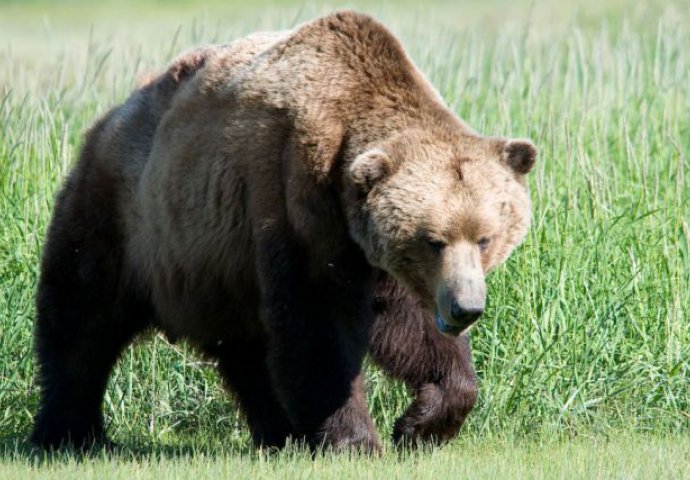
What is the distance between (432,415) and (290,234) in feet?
3.91

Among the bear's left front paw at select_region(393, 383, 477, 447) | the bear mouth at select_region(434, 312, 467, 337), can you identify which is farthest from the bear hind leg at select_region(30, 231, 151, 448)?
the bear mouth at select_region(434, 312, 467, 337)

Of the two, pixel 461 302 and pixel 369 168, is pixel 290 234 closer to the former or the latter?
pixel 369 168

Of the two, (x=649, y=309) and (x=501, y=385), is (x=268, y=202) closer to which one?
(x=501, y=385)

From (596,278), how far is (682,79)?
3544 millimetres

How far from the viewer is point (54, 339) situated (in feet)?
23.7

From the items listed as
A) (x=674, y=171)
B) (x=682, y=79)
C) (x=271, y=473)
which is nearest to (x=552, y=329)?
(x=674, y=171)

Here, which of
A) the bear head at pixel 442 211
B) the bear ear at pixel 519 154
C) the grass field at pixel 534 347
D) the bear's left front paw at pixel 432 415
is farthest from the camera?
the bear's left front paw at pixel 432 415

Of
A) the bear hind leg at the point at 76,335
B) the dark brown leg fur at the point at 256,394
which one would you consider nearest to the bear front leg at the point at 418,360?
the dark brown leg fur at the point at 256,394

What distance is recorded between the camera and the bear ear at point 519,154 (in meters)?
5.73

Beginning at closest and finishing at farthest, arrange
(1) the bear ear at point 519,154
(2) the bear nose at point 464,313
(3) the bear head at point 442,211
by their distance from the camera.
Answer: (2) the bear nose at point 464,313 → (3) the bear head at point 442,211 → (1) the bear ear at point 519,154

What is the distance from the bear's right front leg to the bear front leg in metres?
0.31

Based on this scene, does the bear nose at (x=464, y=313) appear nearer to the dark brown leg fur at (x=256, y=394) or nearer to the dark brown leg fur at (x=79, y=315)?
the dark brown leg fur at (x=256, y=394)

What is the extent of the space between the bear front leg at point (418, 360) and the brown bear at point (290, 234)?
0.01 m

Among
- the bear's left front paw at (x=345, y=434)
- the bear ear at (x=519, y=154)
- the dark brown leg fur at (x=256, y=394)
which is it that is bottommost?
the dark brown leg fur at (x=256, y=394)
